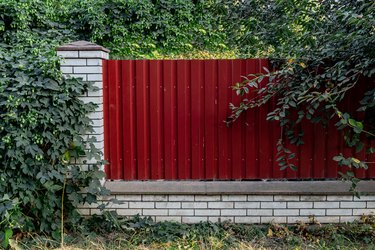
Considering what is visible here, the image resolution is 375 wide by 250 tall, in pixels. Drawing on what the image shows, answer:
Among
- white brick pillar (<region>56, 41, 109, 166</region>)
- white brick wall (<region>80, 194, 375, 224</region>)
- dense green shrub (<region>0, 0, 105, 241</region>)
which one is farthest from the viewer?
white brick wall (<region>80, 194, 375, 224</region>)

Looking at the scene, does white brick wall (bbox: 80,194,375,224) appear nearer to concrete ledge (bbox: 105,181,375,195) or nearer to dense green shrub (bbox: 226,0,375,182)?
concrete ledge (bbox: 105,181,375,195)

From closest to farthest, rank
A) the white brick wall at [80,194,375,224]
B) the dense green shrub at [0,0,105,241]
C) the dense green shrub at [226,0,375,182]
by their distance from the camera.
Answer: the dense green shrub at [226,0,375,182] < the dense green shrub at [0,0,105,241] < the white brick wall at [80,194,375,224]

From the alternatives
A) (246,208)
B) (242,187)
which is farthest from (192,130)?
(246,208)

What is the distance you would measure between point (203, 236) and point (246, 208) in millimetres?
575

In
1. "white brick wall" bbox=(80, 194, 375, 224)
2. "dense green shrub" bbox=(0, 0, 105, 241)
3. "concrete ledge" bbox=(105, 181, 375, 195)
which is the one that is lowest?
"white brick wall" bbox=(80, 194, 375, 224)

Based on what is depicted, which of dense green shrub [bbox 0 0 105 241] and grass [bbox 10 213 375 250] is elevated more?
dense green shrub [bbox 0 0 105 241]

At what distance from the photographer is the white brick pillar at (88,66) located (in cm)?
385

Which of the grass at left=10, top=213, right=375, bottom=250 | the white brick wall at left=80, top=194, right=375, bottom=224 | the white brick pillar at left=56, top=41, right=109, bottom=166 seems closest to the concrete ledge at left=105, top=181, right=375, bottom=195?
the white brick wall at left=80, top=194, right=375, bottom=224

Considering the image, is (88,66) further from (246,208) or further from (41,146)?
(246,208)

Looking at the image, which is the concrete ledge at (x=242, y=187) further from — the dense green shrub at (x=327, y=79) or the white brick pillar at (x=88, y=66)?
the white brick pillar at (x=88, y=66)

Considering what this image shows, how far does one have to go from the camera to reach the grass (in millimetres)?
3564

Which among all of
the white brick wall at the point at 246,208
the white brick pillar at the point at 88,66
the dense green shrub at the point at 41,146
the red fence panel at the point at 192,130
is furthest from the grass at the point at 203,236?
the white brick pillar at the point at 88,66

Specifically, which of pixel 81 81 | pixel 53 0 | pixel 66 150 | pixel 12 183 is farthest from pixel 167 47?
pixel 12 183

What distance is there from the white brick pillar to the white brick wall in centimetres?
76
